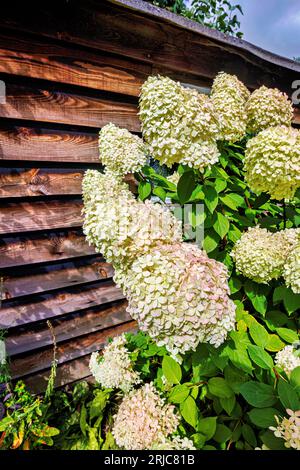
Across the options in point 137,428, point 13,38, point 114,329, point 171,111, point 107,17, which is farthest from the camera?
point 114,329

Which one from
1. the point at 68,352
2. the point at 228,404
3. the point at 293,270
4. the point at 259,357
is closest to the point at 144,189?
the point at 293,270

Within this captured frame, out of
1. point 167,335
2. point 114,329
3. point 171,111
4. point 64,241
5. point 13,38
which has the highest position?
point 13,38

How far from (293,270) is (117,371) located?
1.04 meters

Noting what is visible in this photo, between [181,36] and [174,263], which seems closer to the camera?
[174,263]

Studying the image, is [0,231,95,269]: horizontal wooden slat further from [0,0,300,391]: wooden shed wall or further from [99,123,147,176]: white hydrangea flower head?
[99,123,147,176]: white hydrangea flower head

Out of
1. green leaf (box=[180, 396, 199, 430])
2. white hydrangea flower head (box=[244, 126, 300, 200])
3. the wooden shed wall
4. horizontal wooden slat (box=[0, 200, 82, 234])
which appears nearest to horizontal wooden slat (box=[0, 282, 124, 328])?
the wooden shed wall

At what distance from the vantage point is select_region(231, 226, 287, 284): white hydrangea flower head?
3.90 feet

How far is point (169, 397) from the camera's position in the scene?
50.7 inches

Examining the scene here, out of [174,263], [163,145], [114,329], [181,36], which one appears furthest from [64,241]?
[181,36]

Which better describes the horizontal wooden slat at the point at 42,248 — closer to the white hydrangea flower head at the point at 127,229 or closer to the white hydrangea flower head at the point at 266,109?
the white hydrangea flower head at the point at 127,229

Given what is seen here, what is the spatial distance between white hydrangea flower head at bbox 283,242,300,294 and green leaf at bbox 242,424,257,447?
61 cm

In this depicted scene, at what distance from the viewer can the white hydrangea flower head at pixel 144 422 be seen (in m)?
1.17

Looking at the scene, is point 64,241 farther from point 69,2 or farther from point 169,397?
point 69,2

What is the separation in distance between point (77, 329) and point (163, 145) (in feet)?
5.08
